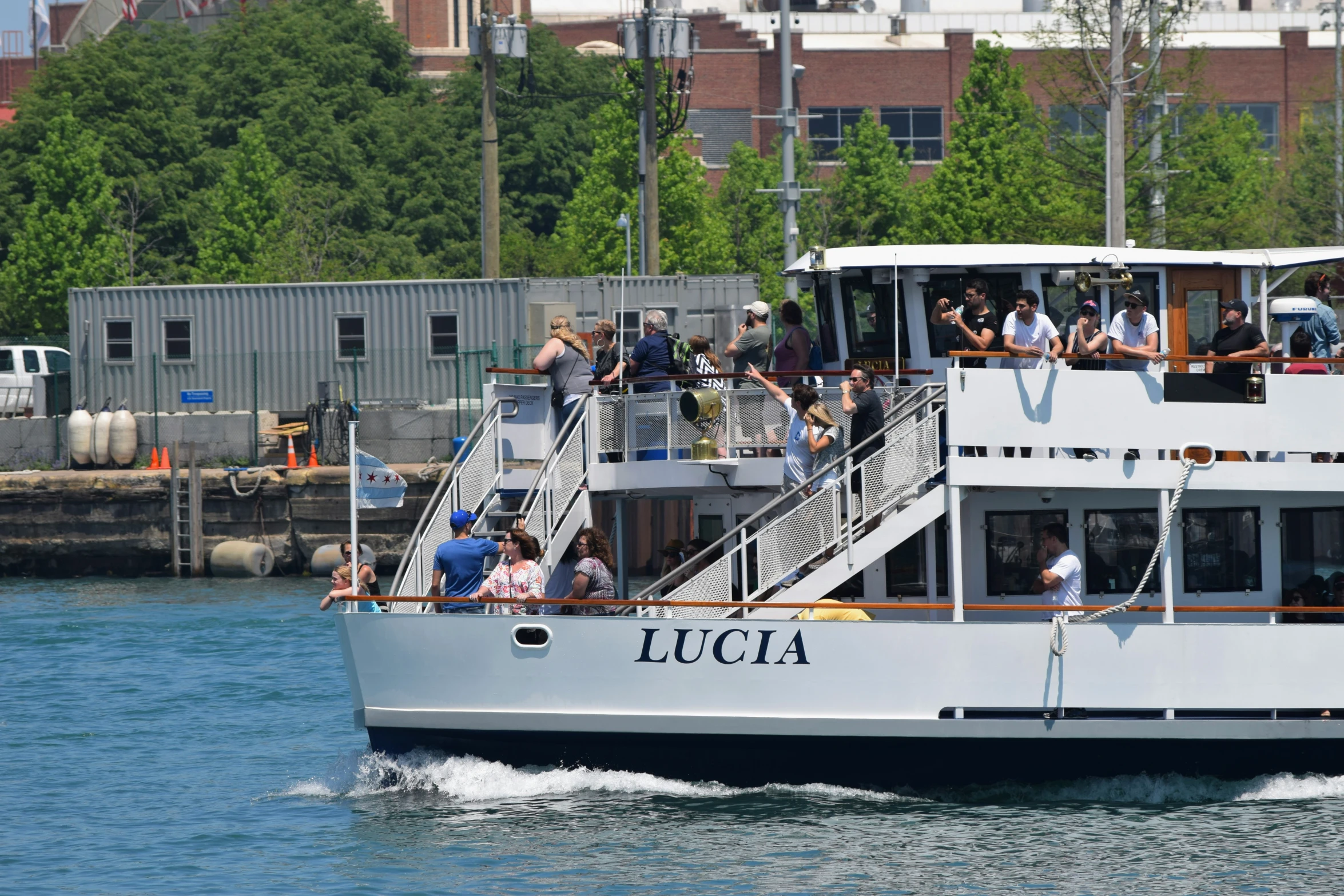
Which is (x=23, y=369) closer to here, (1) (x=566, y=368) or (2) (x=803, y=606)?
(1) (x=566, y=368)

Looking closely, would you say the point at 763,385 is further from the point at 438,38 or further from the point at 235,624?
the point at 438,38

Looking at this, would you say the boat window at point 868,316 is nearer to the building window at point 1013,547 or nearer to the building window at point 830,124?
the building window at point 1013,547

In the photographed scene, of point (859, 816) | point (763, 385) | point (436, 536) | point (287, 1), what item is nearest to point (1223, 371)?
point (763, 385)

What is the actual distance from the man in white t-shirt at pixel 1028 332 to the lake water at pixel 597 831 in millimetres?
3644

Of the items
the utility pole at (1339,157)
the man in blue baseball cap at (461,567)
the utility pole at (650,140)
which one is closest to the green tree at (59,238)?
the utility pole at (650,140)

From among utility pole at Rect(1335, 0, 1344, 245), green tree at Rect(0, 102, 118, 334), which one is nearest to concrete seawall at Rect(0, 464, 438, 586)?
green tree at Rect(0, 102, 118, 334)

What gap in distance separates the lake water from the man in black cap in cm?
371

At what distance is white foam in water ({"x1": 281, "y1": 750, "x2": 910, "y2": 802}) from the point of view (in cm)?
1566

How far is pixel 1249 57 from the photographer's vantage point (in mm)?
77562

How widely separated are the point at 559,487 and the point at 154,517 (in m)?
22.4

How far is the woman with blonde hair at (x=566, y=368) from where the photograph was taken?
17.2m

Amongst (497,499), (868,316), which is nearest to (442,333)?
(497,499)

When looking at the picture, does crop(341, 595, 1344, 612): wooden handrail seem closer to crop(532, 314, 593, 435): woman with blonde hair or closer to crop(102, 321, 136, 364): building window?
crop(532, 314, 593, 435): woman with blonde hair

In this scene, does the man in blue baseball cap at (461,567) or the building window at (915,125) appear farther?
the building window at (915,125)
